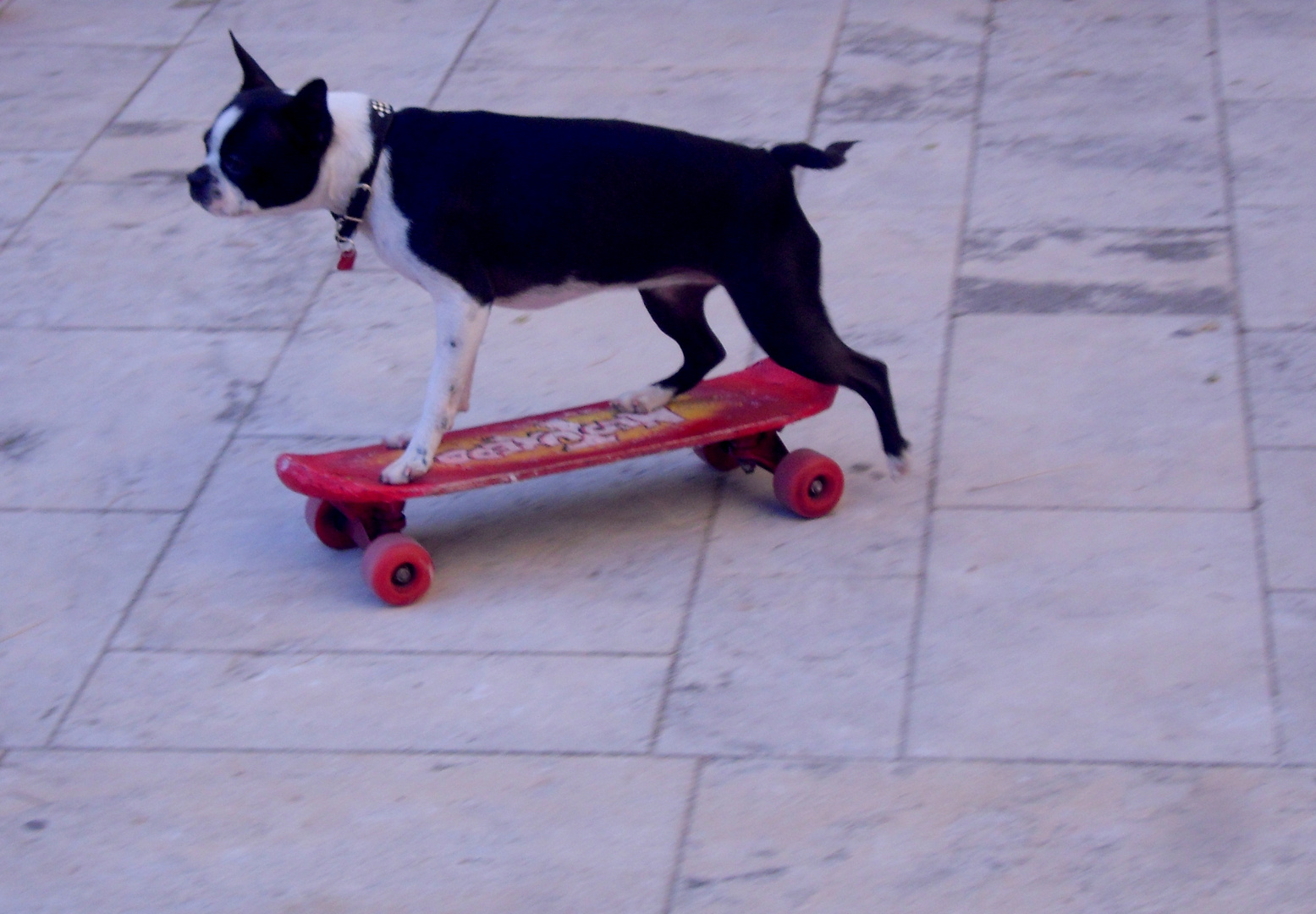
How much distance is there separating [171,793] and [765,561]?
1733 millimetres

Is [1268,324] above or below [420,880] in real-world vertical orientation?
below

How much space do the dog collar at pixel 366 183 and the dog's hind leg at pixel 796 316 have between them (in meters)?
1.02

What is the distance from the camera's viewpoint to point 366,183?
443 centimetres

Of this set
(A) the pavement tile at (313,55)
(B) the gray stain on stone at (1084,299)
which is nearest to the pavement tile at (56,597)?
(B) the gray stain on stone at (1084,299)

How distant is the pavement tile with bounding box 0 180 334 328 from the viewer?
6.37 m

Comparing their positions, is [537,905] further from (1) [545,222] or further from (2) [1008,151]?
(2) [1008,151]

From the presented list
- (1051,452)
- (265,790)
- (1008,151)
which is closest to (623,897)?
(265,790)

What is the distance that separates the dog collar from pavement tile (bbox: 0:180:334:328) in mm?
1868

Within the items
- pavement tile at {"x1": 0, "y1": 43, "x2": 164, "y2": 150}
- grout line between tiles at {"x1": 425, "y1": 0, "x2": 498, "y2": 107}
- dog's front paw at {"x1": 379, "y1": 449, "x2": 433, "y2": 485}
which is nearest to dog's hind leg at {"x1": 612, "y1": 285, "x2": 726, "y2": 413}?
dog's front paw at {"x1": 379, "y1": 449, "x2": 433, "y2": 485}

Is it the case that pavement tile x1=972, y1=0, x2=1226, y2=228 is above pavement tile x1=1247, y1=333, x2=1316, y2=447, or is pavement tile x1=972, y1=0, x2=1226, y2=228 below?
below

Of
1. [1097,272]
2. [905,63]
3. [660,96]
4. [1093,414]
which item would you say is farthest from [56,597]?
[905,63]

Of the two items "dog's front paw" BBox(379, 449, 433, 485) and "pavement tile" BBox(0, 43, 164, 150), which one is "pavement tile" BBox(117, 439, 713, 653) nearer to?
"dog's front paw" BBox(379, 449, 433, 485)

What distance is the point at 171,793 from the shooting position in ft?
13.0

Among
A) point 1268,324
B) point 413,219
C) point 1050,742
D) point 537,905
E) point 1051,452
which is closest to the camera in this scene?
point 537,905
